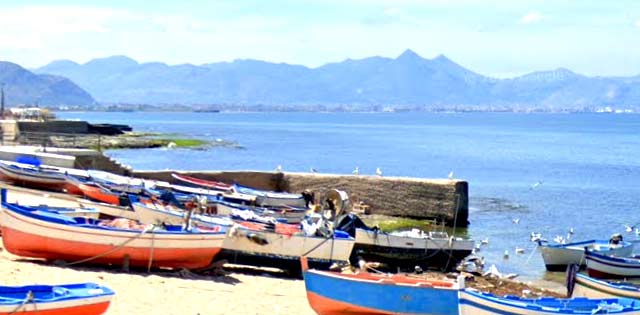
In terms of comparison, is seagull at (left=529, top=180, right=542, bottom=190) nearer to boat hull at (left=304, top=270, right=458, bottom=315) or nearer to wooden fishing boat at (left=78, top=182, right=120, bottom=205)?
wooden fishing boat at (left=78, top=182, right=120, bottom=205)

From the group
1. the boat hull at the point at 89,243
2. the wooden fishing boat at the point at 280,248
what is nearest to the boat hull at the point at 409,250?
the wooden fishing boat at the point at 280,248

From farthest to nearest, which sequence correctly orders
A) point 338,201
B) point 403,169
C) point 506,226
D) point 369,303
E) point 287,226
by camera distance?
point 403,169, point 506,226, point 338,201, point 287,226, point 369,303

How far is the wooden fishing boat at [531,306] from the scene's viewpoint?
13.8 metres

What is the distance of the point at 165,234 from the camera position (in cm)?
1816

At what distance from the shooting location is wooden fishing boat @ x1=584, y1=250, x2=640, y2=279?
23.2 m

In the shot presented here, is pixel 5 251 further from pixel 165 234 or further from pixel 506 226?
pixel 506 226

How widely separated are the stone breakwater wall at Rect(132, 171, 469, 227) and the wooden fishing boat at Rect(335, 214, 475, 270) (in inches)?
271

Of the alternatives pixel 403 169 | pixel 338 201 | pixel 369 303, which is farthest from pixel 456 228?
pixel 403 169

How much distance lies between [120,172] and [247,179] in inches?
168

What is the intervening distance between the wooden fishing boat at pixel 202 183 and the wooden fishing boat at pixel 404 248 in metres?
6.84

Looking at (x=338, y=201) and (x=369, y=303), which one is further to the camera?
(x=338, y=201)

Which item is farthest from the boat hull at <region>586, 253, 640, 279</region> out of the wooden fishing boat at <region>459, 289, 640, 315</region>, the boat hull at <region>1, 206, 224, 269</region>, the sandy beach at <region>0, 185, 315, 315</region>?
the boat hull at <region>1, 206, 224, 269</region>

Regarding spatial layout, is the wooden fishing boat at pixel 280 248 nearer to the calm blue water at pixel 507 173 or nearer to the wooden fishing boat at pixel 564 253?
the calm blue water at pixel 507 173

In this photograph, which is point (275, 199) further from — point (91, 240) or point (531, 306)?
point (531, 306)
